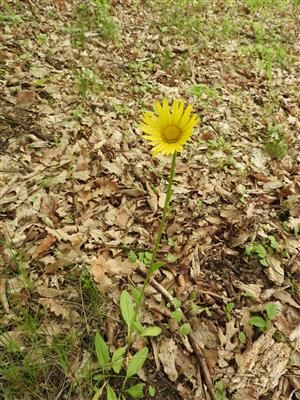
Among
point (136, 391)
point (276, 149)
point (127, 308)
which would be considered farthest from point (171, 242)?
point (276, 149)

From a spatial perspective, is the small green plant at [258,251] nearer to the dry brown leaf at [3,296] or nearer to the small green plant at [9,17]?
the dry brown leaf at [3,296]

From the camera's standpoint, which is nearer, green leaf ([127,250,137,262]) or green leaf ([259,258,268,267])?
green leaf ([127,250,137,262])

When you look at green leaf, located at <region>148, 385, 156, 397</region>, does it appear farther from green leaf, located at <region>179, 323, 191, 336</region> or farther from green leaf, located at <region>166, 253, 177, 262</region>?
green leaf, located at <region>166, 253, 177, 262</region>

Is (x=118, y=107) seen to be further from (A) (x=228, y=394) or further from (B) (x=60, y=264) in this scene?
(A) (x=228, y=394)

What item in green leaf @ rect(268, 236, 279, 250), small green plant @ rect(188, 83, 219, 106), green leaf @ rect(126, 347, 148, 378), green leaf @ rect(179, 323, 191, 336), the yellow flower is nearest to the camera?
the yellow flower

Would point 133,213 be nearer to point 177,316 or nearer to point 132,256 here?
point 132,256

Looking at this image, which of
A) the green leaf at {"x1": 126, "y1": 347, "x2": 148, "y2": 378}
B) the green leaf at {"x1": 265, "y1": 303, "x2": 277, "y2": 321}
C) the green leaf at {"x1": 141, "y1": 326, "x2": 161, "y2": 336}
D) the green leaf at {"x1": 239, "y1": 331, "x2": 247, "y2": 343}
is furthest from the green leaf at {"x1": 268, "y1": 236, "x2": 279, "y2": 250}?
the green leaf at {"x1": 126, "y1": 347, "x2": 148, "y2": 378}

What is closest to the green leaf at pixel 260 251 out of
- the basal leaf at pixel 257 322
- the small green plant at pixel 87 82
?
the basal leaf at pixel 257 322
